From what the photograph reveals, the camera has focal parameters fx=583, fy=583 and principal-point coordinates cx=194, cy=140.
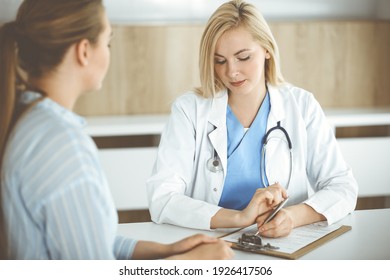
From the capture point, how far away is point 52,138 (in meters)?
0.90

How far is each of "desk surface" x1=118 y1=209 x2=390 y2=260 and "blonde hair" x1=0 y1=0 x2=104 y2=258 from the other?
0.42 metres

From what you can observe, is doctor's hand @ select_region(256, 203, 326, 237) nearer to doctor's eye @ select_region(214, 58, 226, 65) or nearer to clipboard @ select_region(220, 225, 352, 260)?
clipboard @ select_region(220, 225, 352, 260)

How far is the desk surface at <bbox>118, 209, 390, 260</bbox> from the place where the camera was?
1.17 metres

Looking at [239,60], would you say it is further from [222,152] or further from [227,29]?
[222,152]

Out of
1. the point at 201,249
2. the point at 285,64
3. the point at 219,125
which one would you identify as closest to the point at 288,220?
the point at 201,249

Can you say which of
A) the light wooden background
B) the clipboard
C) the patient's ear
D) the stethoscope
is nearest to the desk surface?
the clipboard

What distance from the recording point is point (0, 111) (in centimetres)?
94

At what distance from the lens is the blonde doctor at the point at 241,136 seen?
59.7 inches

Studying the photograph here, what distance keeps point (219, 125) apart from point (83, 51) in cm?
66
